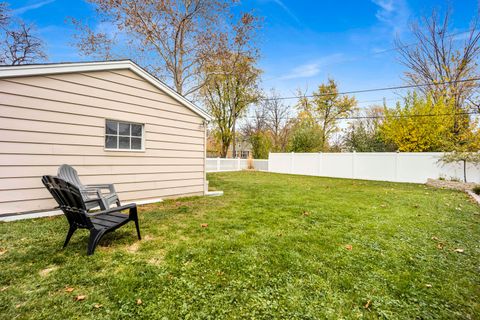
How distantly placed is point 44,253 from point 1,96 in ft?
10.2

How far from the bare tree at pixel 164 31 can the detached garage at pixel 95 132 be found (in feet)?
21.5

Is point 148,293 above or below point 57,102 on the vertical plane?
below

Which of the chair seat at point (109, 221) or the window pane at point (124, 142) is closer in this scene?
the chair seat at point (109, 221)

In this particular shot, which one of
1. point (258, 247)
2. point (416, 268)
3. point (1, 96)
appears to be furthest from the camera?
point (1, 96)

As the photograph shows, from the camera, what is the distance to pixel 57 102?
431 cm

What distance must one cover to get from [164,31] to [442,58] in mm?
18657

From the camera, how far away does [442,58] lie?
49.5 feet

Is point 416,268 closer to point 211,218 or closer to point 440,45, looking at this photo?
point 211,218

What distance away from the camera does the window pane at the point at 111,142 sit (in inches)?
196

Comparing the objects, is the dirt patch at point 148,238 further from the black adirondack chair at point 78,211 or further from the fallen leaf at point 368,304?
the fallen leaf at point 368,304

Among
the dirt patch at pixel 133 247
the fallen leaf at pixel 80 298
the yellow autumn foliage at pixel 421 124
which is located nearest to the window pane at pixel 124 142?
the dirt patch at pixel 133 247

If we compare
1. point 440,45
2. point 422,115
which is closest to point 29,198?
point 422,115

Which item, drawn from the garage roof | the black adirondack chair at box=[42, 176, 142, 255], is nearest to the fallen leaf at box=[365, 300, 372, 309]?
the black adirondack chair at box=[42, 176, 142, 255]

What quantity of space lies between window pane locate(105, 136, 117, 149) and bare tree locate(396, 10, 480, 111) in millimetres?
17560
